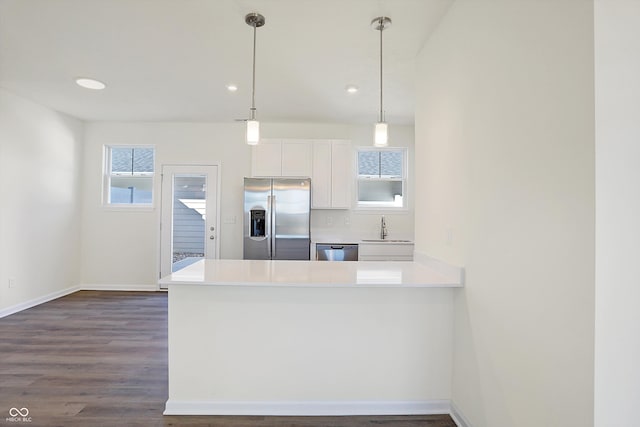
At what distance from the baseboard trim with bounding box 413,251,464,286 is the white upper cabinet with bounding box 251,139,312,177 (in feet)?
7.91

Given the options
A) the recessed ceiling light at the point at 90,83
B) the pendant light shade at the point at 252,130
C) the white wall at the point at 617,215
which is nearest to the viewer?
the white wall at the point at 617,215

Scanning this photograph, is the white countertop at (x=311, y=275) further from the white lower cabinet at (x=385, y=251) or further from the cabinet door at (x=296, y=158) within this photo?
the cabinet door at (x=296, y=158)

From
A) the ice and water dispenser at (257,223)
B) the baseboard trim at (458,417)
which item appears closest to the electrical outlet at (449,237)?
the baseboard trim at (458,417)

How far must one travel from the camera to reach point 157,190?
16.1ft

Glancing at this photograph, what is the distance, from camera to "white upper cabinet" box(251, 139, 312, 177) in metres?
4.52

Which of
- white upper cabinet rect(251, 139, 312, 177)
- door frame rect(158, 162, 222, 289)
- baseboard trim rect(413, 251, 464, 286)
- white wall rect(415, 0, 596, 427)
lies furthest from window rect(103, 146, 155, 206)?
white wall rect(415, 0, 596, 427)

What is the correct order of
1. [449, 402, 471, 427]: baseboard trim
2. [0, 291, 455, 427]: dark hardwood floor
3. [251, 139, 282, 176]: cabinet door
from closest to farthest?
1. [449, 402, 471, 427]: baseboard trim
2. [0, 291, 455, 427]: dark hardwood floor
3. [251, 139, 282, 176]: cabinet door

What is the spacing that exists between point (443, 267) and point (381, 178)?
10.0 ft

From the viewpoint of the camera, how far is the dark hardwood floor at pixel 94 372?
1945 millimetres

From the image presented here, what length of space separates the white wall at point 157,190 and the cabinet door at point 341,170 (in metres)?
0.35

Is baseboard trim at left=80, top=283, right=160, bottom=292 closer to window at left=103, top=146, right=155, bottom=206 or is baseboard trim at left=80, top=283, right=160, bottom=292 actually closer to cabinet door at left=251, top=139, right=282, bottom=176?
window at left=103, top=146, right=155, bottom=206

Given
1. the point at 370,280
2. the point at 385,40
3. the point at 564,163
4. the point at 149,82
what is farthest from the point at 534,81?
the point at 149,82

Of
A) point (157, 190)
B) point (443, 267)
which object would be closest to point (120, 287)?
point (157, 190)

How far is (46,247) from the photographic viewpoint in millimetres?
4305
